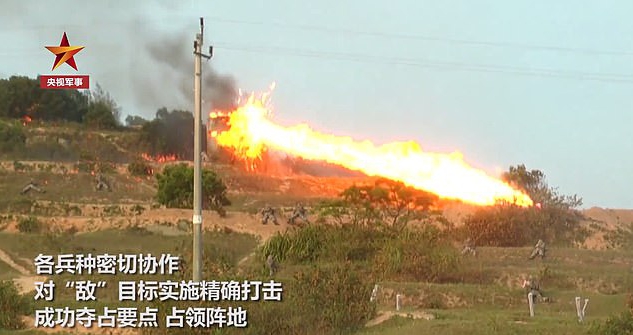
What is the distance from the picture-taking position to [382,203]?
161 feet

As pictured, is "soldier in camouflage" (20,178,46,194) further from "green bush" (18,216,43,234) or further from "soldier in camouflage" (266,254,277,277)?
"soldier in camouflage" (266,254,277,277)

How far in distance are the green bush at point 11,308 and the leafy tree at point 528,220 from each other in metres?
30.4

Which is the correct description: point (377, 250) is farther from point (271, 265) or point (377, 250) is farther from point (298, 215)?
point (298, 215)

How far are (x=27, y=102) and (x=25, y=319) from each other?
6682 cm

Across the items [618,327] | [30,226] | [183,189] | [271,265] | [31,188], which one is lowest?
[618,327]

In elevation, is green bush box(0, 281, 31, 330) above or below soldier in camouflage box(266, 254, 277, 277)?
below

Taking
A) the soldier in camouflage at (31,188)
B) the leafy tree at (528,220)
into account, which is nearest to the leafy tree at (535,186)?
the leafy tree at (528,220)

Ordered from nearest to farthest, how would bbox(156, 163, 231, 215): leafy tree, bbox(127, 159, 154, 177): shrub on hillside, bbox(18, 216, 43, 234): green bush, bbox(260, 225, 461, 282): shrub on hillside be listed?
bbox(260, 225, 461, 282): shrub on hillside
bbox(18, 216, 43, 234): green bush
bbox(156, 163, 231, 215): leafy tree
bbox(127, 159, 154, 177): shrub on hillside

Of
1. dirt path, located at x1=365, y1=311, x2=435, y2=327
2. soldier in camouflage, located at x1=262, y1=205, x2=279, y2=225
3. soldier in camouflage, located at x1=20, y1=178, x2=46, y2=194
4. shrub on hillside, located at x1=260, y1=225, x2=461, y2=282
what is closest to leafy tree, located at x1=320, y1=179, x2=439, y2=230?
soldier in camouflage, located at x1=262, y1=205, x2=279, y2=225

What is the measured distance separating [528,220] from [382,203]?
9171mm

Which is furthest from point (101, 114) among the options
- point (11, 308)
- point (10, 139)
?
point (11, 308)

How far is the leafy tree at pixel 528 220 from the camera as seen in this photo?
159 feet

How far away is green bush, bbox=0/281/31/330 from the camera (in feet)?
69.1

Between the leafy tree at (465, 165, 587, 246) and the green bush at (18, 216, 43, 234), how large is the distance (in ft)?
77.4
